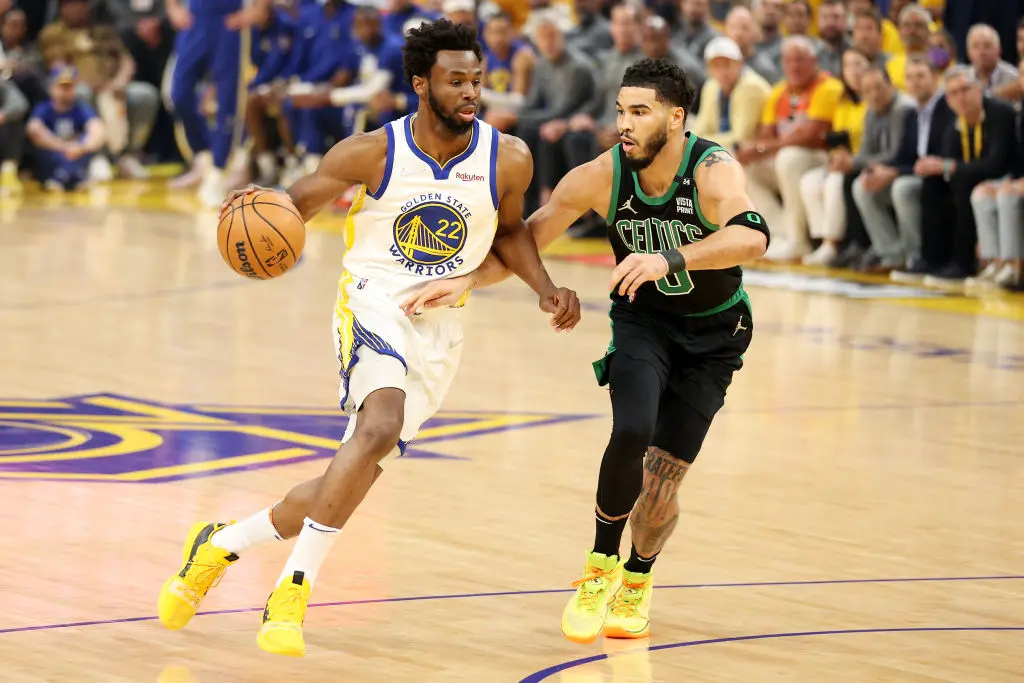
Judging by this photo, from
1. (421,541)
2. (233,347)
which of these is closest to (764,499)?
(421,541)

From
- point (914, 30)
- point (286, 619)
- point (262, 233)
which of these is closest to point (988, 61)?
point (914, 30)

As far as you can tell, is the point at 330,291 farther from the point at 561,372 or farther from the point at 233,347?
the point at 561,372

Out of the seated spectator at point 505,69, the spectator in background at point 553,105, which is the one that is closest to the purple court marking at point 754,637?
the spectator in background at point 553,105

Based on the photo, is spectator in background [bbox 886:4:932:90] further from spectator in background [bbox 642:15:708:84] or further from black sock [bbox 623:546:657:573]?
black sock [bbox 623:546:657:573]

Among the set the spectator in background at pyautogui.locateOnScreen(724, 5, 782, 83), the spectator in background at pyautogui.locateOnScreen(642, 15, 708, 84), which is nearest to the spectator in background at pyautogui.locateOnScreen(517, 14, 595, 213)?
the spectator in background at pyautogui.locateOnScreen(642, 15, 708, 84)

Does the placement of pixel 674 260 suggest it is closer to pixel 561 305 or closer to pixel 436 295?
pixel 561 305

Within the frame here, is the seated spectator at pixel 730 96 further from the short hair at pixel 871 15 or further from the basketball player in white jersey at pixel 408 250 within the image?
the basketball player in white jersey at pixel 408 250

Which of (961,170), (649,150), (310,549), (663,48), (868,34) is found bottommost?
(310,549)

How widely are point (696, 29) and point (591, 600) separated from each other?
12.1 m

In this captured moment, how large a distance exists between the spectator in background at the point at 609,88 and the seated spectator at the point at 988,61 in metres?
3.40

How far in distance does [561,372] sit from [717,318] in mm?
4717

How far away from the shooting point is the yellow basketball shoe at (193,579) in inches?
210

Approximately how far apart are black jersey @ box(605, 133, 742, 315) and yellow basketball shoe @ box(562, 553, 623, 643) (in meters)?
0.85

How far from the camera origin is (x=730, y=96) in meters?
16.0
